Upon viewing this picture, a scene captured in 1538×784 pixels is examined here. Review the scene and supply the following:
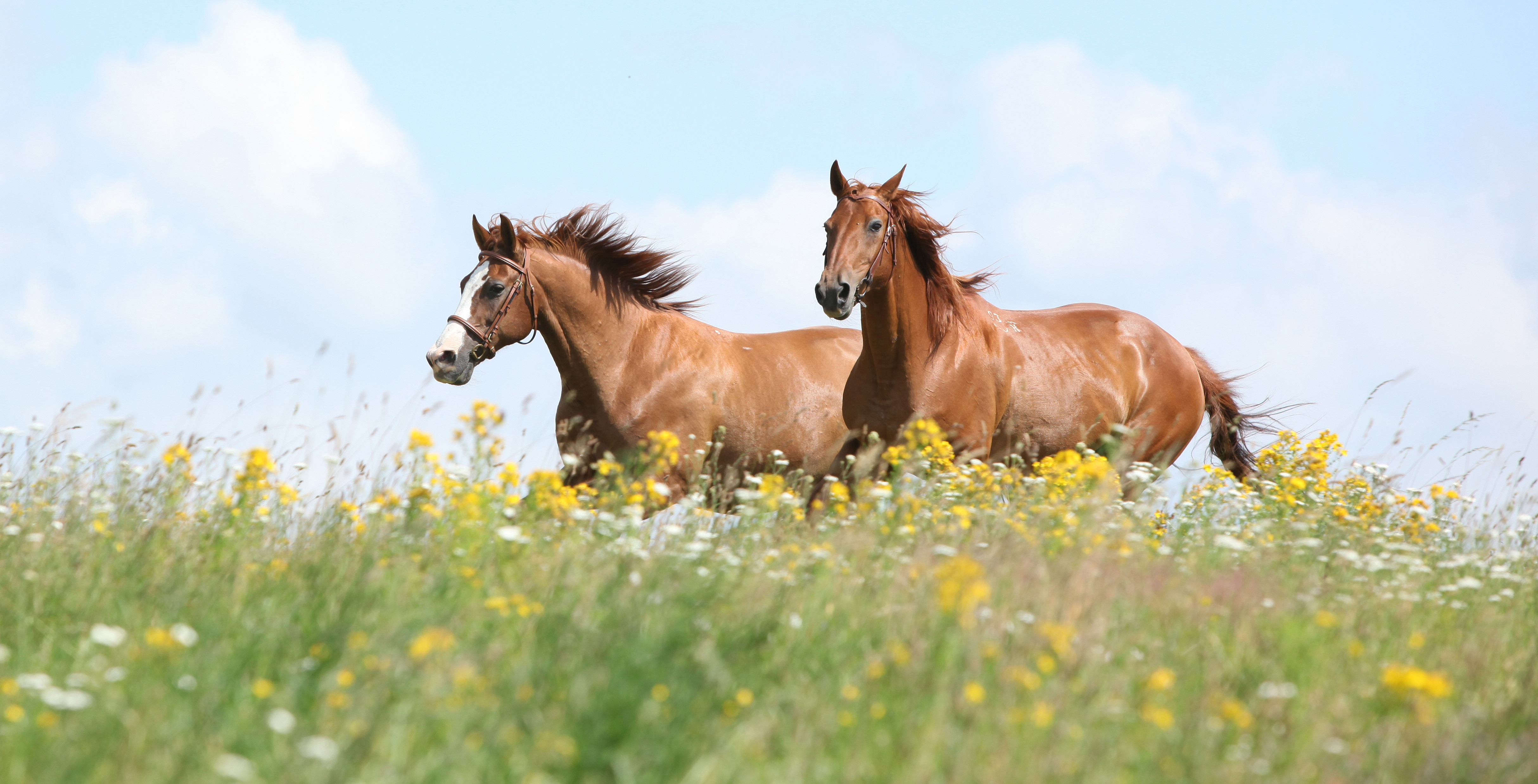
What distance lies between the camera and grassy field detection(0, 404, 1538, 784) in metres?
3.26

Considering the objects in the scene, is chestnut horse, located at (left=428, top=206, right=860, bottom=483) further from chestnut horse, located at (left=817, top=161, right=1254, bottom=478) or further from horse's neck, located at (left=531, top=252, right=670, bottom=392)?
chestnut horse, located at (left=817, top=161, right=1254, bottom=478)

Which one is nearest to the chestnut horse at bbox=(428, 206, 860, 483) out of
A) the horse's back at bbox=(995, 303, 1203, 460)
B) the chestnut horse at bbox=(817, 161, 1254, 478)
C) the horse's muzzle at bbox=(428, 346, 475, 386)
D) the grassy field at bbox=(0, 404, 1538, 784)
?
the horse's muzzle at bbox=(428, 346, 475, 386)

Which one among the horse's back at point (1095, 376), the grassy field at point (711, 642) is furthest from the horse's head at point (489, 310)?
the horse's back at point (1095, 376)

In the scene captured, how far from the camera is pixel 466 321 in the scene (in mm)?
8039

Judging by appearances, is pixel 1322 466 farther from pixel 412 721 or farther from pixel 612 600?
pixel 412 721

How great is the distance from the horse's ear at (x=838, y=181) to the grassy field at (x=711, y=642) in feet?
8.28

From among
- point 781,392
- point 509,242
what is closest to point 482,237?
point 509,242

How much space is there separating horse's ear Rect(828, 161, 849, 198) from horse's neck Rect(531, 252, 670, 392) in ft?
6.24

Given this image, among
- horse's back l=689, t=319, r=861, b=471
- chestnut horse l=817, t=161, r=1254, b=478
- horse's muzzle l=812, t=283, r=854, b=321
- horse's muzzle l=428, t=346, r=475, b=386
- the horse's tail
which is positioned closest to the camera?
horse's muzzle l=812, t=283, r=854, b=321

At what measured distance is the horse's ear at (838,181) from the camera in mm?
7977

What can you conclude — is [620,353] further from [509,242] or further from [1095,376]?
[1095,376]

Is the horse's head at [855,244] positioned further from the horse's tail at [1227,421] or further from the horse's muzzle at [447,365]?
the horse's tail at [1227,421]

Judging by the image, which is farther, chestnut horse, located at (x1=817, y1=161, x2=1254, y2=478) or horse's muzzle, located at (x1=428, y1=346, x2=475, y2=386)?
horse's muzzle, located at (x1=428, y1=346, x2=475, y2=386)

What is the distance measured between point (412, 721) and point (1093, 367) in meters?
7.03
